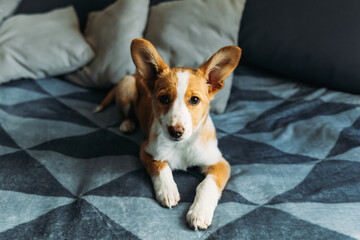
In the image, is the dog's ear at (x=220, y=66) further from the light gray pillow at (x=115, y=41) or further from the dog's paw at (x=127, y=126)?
the light gray pillow at (x=115, y=41)

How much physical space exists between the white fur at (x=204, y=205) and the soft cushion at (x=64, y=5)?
2.10 m

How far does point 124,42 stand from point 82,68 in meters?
0.50

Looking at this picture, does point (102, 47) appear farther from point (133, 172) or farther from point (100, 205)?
point (100, 205)

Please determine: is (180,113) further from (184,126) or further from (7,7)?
(7,7)

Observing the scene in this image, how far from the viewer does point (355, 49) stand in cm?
191

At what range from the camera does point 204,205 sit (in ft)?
4.11

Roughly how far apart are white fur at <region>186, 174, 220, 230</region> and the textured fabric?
4 centimetres

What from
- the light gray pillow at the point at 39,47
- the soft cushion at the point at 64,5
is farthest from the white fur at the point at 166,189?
the soft cushion at the point at 64,5

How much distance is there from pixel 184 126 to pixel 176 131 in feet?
0.14

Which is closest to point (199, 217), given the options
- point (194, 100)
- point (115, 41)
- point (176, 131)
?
point (176, 131)

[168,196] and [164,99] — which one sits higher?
[164,99]

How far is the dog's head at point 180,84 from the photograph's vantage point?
1.30 meters

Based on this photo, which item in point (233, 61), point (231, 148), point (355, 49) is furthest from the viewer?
point (355, 49)

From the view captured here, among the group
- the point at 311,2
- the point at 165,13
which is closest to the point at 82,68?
the point at 165,13
